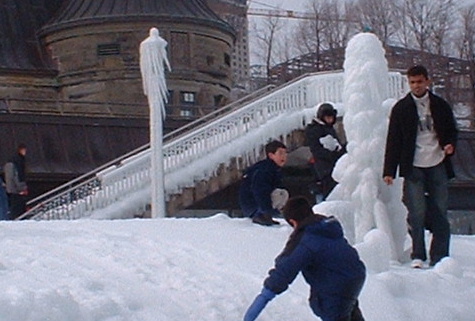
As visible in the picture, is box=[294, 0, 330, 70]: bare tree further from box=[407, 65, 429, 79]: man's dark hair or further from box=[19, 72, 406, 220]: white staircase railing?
box=[407, 65, 429, 79]: man's dark hair

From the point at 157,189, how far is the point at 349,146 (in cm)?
1201

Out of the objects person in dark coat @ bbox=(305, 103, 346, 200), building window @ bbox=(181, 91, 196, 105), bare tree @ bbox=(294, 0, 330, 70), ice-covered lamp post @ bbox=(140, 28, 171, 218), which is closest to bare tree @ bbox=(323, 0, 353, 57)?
bare tree @ bbox=(294, 0, 330, 70)

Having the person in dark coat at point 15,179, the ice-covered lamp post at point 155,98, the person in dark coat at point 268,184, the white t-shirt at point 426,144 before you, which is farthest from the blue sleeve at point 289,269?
the ice-covered lamp post at point 155,98

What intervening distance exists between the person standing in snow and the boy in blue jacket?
3.74 meters

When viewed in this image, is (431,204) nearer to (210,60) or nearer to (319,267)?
(319,267)

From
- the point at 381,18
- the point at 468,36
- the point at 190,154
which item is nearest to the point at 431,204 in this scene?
the point at 190,154

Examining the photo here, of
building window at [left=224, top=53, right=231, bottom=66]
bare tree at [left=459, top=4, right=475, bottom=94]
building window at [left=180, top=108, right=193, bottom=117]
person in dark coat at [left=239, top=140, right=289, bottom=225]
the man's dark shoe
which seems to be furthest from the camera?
bare tree at [left=459, top=4, right=475, bottom=94]

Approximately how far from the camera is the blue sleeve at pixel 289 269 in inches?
334

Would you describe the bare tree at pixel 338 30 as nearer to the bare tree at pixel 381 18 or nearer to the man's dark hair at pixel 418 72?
the bare tree at pixel 381 18

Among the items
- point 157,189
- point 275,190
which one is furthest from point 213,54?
point 275,190

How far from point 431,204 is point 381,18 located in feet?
156

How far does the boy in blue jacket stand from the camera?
8523mm

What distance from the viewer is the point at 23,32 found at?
4984cm

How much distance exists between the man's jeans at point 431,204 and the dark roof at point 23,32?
3671 centimetres
